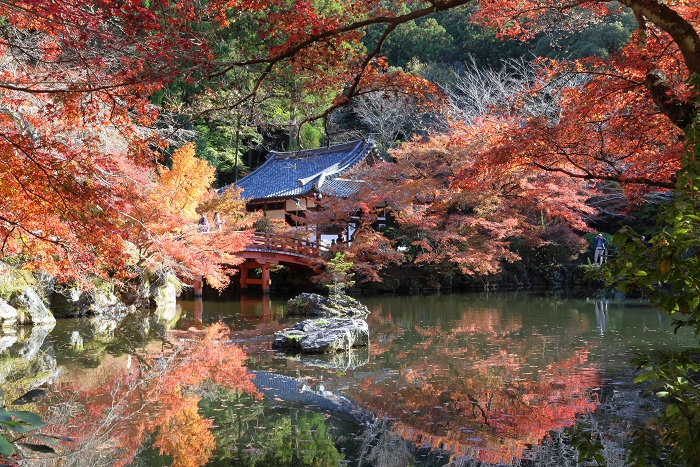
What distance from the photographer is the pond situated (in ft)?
16.1

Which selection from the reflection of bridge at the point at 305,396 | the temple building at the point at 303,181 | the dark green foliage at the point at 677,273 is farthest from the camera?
the temple building at the point at 303,181

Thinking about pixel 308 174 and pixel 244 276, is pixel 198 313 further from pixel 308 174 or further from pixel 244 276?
pixel 308 174

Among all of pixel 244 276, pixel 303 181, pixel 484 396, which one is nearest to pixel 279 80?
pixel 484 396

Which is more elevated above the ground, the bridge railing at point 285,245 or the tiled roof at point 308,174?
the tiled roof at point 308,174

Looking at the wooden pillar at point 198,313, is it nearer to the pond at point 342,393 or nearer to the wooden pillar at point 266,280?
the pond at point 342,393

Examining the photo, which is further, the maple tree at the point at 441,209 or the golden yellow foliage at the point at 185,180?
the maple tree at the point at 441,209

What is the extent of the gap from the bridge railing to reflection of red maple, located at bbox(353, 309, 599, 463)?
9.89 m

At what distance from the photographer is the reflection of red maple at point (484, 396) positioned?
16.9 ft

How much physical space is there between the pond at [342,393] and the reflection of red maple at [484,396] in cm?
2

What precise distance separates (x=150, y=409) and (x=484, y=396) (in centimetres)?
346

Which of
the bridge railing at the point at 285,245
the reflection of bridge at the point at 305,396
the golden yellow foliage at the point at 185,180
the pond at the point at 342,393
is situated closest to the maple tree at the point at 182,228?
the golden yellow foliage at the point at 185,180

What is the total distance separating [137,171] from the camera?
41.6 feet

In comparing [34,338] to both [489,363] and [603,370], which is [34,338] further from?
[603,370]

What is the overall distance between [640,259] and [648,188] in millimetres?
5512
